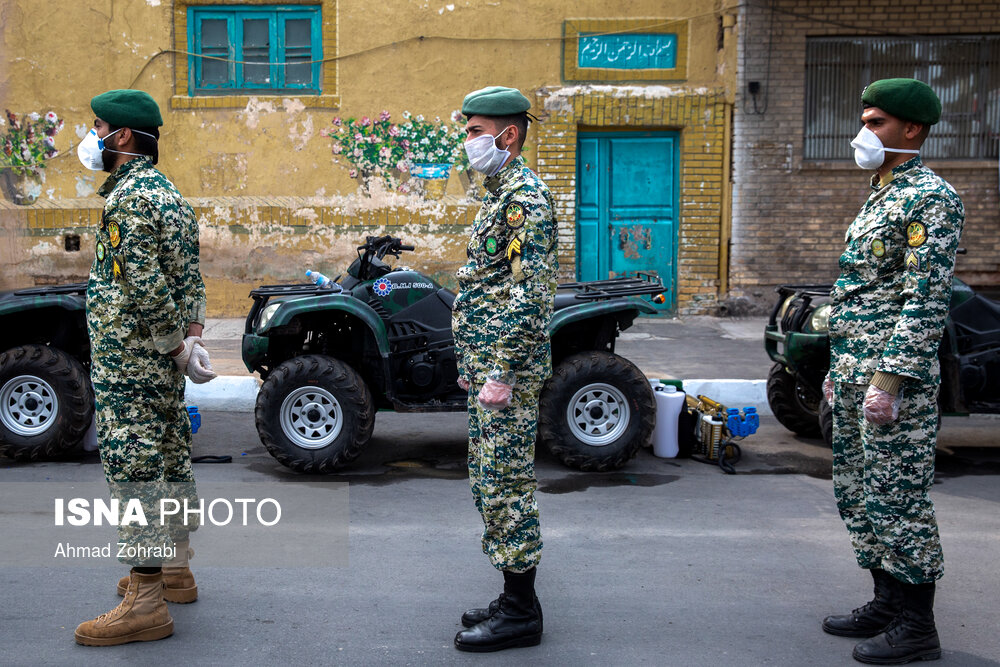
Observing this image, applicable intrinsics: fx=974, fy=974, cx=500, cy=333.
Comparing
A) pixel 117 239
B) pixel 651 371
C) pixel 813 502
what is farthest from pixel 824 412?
pixel 117 239

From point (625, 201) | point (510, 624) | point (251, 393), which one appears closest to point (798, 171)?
point (625, 201)

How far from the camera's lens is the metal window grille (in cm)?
1220

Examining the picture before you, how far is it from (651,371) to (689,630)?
5433mm

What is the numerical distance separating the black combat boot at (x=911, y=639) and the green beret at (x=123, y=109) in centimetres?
340

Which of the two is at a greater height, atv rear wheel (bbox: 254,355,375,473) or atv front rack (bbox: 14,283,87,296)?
atv front rack (bbox: 14,283,87,296)

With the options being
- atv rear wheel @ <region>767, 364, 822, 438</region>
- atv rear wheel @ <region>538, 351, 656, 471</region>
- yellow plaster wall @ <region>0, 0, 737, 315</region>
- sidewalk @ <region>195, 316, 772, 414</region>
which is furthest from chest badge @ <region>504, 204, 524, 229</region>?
yellow plaster wall @ <region>0, 0, 737, 315</region>

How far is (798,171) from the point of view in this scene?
12.2 metres

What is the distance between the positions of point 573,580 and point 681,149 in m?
8.93

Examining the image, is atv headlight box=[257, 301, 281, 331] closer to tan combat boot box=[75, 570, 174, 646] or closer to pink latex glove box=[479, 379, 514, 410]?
tan combat boot box=[75, 570, 174, 646]

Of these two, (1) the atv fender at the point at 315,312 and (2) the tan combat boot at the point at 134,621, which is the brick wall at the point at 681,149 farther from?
(2) the tan combat boot at the point at 134,621

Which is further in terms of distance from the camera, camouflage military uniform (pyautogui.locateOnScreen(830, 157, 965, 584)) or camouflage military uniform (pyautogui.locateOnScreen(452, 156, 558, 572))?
camouflage military uniform (pyautogui.locateOnScreen(452, 156, 558, 572))

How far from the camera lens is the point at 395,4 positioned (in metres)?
12.3

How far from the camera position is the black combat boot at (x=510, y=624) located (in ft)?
11.9

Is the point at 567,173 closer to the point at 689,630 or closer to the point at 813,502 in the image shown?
the point at 813,502
